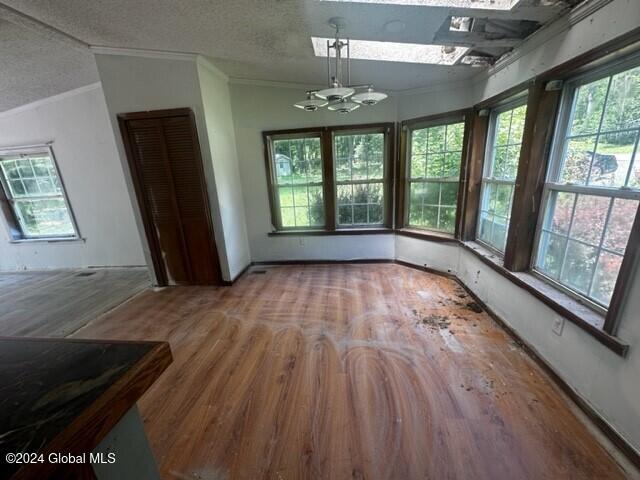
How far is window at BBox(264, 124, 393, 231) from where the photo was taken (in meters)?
3.52

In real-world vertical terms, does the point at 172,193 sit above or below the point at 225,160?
below

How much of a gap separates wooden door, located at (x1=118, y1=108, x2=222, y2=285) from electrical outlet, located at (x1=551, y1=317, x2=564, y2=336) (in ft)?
10.6

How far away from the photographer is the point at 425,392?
66.7 inches

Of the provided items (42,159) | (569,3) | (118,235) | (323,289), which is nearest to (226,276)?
(323,289)

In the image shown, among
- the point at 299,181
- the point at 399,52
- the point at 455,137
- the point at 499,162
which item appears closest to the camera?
the point at 399,52

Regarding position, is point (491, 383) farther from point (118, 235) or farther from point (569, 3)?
point (118, 235)

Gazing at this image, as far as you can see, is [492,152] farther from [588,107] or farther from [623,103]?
[623,103]

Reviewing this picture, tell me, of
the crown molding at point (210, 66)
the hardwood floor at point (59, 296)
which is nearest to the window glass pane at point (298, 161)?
the crown molding at point (210, 66)

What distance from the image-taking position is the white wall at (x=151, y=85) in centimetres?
273

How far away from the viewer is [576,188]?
1688mm

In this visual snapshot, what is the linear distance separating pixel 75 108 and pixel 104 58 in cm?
145

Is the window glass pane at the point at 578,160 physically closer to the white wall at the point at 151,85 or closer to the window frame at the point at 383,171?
the window frame at the point at 383,171

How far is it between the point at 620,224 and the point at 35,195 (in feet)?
21.8

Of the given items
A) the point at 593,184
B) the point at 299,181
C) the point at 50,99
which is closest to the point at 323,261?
the point at 299,181
